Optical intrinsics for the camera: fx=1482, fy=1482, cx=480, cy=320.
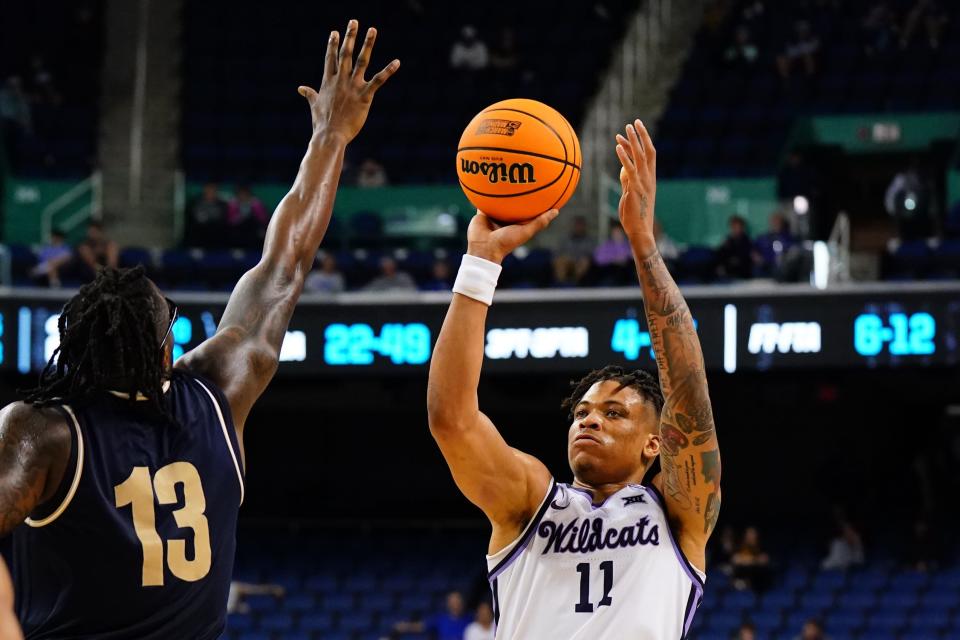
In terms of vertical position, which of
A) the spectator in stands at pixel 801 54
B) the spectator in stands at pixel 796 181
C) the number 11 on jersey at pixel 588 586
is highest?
the spectator in stands at pixel 801 54

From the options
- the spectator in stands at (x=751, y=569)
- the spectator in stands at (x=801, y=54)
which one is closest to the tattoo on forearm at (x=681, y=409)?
the spectator in stands at (x=751, y=569)

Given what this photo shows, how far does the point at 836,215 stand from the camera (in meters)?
15.7

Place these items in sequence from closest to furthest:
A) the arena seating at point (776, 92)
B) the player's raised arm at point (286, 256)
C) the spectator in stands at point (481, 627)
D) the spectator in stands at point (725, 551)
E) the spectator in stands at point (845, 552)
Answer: the player's raised arm at point (286, 256), the spectator in stands at point (481, 627), the spectator in stands at point (725, 551), the spectator in stands at point (845, 552), the arena seating at point (776, 92)

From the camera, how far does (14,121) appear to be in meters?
16.5

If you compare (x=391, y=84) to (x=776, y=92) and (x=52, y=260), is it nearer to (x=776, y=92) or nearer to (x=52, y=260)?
(x=776, y=92)

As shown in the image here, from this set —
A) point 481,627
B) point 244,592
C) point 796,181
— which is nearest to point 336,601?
point 244,592

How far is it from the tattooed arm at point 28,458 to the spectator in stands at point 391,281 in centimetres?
1070

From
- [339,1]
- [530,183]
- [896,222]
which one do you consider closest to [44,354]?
[339,1]

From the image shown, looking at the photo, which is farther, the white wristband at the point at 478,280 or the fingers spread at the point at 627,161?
the fingers spread at the point at 627,161

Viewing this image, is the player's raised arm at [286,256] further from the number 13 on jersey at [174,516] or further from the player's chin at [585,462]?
the player's chin at [585,462]

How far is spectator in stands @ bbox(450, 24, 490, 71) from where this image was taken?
17156mm

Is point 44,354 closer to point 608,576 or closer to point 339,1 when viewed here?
point 339,1

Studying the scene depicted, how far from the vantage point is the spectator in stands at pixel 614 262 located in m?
13.1

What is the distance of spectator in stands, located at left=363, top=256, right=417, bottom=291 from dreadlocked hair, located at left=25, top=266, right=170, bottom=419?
34.5 ft
